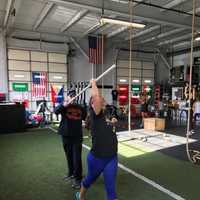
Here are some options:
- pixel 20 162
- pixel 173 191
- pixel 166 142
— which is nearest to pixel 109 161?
pixel 173 191

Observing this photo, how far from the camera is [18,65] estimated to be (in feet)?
32.3

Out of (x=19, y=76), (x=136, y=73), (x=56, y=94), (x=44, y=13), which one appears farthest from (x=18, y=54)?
(x=136, y=73)

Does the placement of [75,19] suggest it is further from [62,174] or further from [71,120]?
[62,174]

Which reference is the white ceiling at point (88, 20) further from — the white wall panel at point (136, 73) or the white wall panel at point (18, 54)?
the white wall panel at point (136, 73)

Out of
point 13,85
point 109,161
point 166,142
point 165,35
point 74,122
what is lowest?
point 166,142

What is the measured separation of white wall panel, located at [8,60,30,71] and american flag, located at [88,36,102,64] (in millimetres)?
3135

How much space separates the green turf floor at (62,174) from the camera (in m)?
3.08

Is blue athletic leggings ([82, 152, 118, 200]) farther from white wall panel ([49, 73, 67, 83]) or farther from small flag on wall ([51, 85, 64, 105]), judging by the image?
white wall panel ([49, 73, 67, 83])

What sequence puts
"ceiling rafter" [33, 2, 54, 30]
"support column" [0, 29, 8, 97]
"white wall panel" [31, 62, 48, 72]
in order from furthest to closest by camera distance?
"white wall panel" [31, 62, 48, 72], "support column" [0, 29, 8, 97], "ceiling rafter" [33, 2, 54, 30]

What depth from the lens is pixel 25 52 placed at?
1005 cm

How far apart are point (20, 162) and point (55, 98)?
627cm

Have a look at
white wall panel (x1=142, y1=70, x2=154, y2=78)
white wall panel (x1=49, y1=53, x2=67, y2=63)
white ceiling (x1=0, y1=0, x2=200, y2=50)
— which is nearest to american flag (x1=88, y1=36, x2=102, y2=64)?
white ceiling (x1=0, y1=0, x2=200, y2=50)

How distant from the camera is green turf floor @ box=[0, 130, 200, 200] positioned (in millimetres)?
3078

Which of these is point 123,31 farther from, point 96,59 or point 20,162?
point 20,162
